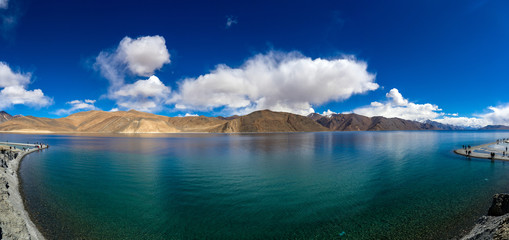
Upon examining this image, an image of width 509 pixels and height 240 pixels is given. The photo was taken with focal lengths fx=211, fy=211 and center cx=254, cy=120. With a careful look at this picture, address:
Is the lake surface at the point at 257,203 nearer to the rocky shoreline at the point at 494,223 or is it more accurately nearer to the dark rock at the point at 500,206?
the rocky shoreline at the point at 494,223

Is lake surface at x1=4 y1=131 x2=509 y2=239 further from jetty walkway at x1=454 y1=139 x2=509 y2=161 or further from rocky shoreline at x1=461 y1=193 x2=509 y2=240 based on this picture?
A: jetty walkway at x1=454 y1=139 x2=509 y2=161

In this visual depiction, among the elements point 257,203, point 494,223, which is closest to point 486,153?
point 494,223

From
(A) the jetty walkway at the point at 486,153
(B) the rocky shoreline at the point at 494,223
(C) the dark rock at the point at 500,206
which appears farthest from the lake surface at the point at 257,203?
(A) the jetty walkway at the point at 486,153

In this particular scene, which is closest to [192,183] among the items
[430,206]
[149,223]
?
[149,223]

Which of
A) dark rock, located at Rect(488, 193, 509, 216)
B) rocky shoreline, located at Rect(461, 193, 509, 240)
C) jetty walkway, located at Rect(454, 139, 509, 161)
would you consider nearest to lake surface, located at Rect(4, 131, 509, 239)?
rocky shoreline, located at Rect(461, 193, 509, 240)

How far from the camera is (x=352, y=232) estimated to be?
12.2 meters

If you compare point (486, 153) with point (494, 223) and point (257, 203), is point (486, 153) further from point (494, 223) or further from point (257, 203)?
point (257, 203)

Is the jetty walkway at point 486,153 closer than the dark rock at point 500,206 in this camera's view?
No

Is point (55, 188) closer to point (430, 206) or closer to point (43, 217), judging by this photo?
point (43, 217)

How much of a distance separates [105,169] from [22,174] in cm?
974

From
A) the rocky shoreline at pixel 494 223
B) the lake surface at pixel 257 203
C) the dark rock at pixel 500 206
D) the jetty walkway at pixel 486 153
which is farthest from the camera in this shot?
the jetty walkway at pixel 486 153

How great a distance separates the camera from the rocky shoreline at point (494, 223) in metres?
7.29

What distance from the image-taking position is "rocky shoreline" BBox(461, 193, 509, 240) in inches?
287

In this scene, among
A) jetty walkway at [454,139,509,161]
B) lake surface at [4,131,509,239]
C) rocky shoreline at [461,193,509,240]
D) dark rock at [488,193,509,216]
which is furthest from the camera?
jetty walkway at [454,139,509,161]
